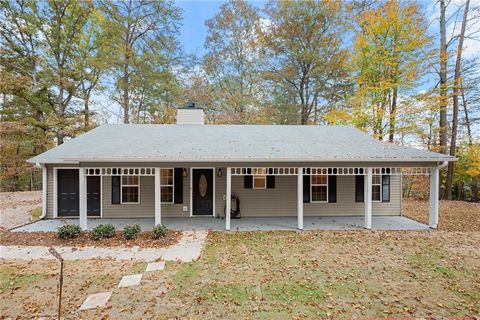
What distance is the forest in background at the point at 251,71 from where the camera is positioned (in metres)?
13.2

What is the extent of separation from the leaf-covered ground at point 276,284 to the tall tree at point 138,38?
13624 millimetres

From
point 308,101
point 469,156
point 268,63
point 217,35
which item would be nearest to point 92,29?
point 217,35

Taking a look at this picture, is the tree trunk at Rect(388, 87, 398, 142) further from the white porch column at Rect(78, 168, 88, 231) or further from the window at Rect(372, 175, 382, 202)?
the white porch column at Rect(78, 168, 88, 231)

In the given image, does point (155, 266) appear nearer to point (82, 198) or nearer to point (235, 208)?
point (82, 198)

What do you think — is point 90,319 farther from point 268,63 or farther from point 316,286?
point 268,63

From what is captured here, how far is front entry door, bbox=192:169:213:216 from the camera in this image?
9.09m

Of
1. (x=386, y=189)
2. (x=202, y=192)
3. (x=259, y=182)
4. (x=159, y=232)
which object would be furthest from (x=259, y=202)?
(x=386, y=189)

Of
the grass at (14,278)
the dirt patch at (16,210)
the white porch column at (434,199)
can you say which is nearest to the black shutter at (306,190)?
the white porch column at (434,199)

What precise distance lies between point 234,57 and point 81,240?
15.3 meters

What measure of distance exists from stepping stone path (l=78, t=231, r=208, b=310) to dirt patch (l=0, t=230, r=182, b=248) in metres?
0.35

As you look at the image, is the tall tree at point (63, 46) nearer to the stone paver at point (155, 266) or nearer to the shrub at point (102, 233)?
the shrub at point (102, 233)

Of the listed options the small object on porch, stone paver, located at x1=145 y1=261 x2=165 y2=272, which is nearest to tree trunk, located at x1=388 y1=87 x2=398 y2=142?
the small object on porch

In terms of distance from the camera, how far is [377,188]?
9.62m

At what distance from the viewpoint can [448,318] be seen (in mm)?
3293
